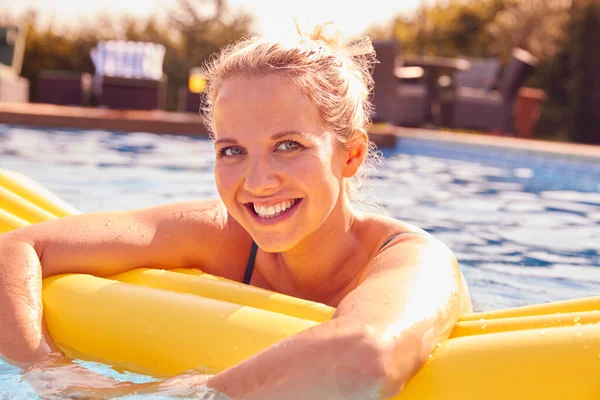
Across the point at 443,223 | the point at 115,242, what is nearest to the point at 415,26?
the point at 443,223

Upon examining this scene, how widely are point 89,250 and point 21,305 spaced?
297 millimetres

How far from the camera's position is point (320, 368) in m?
1.59

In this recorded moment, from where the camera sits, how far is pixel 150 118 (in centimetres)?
1040

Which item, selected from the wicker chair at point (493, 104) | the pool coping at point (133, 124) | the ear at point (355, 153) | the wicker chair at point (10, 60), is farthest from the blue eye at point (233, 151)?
the wicker chair at point (10, 60)

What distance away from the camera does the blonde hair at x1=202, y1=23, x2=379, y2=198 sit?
208 cm

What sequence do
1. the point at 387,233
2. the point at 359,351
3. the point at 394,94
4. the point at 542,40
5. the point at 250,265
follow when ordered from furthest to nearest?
the point at 542,40, the point at 394,94, the point at 250,265, the point at 387,233, the point at 359,351

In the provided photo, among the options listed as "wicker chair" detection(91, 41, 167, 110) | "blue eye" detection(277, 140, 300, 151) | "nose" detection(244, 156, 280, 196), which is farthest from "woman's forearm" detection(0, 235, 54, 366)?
"wicker chair" detection(91, 41, 167, 110)

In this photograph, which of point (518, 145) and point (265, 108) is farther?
point (518, 145)

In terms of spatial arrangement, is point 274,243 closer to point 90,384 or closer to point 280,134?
point 280,134

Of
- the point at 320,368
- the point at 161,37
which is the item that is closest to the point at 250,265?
the point at 320,368

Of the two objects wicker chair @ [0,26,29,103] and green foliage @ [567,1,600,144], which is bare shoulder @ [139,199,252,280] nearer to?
green foliage @ [567,1,600,144]

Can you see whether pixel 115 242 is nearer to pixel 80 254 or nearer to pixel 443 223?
pixel 80 254

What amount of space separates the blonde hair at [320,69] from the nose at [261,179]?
23cm

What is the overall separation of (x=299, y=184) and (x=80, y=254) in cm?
77
